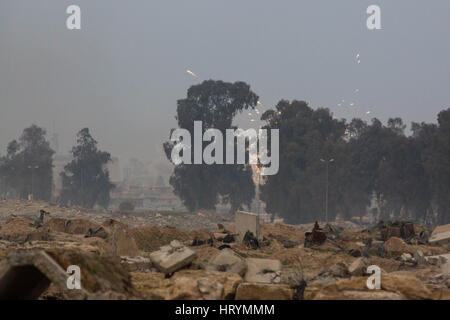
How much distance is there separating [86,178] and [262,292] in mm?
80332

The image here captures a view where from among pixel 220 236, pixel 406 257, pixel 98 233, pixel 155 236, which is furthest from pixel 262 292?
pixel 155 236

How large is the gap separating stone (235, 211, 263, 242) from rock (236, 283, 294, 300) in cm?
1426

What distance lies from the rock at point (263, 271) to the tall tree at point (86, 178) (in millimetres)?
75717

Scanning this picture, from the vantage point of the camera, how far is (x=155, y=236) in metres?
24.5

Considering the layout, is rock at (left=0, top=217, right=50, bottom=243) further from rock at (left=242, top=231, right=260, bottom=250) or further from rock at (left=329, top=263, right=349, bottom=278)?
rock at (left=329, top=263, right=349, bottom=278)

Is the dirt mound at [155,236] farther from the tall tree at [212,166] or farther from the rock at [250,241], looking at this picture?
the tall tree at [212,166]

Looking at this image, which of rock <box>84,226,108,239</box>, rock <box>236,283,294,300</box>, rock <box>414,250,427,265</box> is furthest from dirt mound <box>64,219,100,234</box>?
rock <box>236,283,294,300</box>

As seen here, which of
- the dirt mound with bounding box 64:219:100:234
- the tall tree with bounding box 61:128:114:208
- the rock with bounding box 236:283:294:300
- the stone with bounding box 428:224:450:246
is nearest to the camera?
the rock with bounding box 236:283:294:300

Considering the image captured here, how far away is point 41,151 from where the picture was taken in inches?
3561

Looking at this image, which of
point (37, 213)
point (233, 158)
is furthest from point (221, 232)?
point (233, 158)

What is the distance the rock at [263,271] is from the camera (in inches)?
445

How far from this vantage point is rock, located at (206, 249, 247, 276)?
1180 cm

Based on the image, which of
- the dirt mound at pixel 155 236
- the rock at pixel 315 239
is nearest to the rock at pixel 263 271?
the dirt mound at pixel 155 236
